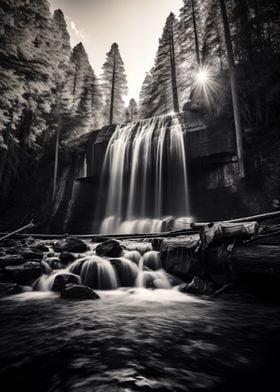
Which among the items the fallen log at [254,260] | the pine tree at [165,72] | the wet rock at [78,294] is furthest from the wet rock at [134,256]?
the pine tree at [165,72]

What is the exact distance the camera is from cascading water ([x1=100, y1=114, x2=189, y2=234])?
15.0 meters

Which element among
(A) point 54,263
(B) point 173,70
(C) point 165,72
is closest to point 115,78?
(C) point 165,72

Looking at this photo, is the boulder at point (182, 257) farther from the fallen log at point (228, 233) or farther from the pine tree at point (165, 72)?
the pine tree at point (165, 72)

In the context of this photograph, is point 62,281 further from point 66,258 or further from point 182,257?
point 182,257

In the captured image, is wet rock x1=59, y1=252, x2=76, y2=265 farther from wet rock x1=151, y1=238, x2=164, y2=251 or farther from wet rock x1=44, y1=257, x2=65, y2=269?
wet rock x1=151, y1=238, x2=164, y2=251

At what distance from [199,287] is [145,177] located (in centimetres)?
1146

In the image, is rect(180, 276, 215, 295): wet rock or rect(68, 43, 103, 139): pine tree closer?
rect(180, 276, 215, 295): wet rock

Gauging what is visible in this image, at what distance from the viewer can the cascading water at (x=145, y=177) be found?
1502cm

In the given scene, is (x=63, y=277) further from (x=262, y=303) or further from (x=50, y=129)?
(x=50, y=129)

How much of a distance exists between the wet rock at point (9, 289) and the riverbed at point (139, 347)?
45.3 inches

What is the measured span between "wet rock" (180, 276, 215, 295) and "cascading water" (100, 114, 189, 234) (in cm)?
775

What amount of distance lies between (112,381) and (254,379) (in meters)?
1.22

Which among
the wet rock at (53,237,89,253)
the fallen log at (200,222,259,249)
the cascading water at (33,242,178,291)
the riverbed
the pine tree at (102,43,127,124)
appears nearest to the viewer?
the riverbed

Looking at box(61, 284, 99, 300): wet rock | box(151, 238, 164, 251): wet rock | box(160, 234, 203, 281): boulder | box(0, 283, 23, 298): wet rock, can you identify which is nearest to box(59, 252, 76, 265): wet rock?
box(0, 283, 23, 298): wet rock
